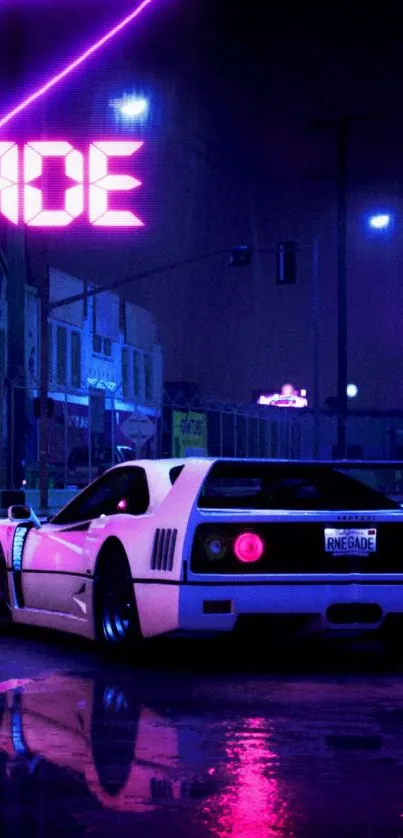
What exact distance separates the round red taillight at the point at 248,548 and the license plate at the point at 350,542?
46 cm

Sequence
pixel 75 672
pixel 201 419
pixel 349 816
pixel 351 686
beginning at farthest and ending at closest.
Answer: pixel 201 419
pixel 75 672
pixel 351 686
pixel 349 816

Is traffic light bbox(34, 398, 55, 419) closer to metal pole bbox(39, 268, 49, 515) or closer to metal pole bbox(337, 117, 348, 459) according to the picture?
metal pole bbox(39, 268, 49, 515)

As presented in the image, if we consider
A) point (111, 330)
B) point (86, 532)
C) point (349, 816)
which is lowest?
point (349, 816)

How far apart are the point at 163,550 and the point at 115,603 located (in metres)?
0.70

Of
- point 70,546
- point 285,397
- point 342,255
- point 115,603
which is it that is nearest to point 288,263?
point 342,255

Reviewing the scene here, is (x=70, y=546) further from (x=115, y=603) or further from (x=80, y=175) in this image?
(x=80, y=175)

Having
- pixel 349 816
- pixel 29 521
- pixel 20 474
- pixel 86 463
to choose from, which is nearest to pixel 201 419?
pixel 86 463

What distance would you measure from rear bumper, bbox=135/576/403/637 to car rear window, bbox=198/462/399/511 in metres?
0.64

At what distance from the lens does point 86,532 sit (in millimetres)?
10586

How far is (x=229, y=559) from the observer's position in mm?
9352

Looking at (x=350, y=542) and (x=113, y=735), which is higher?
(x=350, y=542)

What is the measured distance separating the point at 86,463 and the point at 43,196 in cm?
605

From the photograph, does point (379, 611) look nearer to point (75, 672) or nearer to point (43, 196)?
point (75, 672)

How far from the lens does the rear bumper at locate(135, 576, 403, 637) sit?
30.3ft
